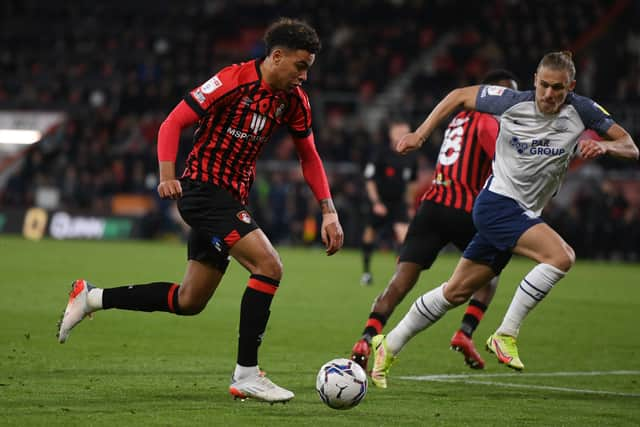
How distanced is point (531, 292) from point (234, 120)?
2.24m

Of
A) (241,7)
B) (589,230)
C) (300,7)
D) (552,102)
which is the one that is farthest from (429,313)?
(241,7)

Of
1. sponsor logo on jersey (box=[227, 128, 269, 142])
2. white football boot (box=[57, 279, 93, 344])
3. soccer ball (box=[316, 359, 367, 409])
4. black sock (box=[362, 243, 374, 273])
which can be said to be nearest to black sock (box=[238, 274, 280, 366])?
soccer ball (box=[316, 359, 367, 409])

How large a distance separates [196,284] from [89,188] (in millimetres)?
22408

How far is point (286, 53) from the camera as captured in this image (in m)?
6.64

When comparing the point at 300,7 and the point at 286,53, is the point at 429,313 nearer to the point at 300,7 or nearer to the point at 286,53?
the point at 286,53

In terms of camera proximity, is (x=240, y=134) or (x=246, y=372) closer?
(x=246, y=372)

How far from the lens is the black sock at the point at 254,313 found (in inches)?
256

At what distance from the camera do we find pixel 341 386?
6.24m

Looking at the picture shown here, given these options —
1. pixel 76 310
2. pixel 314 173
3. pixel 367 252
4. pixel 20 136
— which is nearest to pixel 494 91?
pixel 314 173

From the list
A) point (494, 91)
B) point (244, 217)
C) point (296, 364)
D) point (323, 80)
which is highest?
point (494, 91)

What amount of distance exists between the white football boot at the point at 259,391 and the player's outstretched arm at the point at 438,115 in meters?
1.68

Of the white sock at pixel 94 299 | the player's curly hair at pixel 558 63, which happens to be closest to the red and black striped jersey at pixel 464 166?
the player's curly hair at pixel 558 63

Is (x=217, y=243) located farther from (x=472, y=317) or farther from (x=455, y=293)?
(x=472, y=317)

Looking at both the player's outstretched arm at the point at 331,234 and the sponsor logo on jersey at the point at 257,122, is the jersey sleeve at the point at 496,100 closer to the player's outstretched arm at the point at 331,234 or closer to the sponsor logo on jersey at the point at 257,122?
the player's outstretched arm at the point at 331,234
